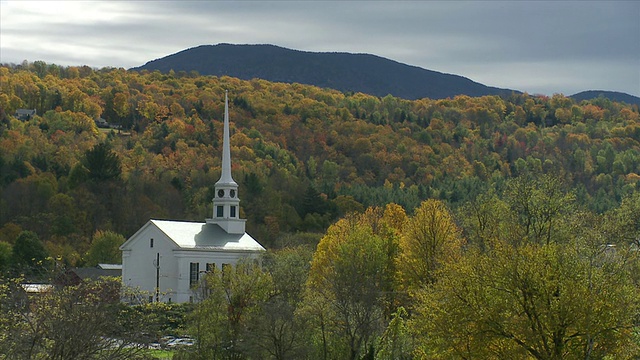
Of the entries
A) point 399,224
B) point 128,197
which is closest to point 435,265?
point 399,224

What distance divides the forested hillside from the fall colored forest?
0.33 meters

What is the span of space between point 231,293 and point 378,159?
118 meters

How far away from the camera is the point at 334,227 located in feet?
265

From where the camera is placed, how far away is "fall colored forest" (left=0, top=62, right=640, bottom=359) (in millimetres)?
40094

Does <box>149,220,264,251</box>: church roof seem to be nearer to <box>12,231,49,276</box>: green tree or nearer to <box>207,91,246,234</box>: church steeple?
<box>207,91,246,234</box>: church steeple

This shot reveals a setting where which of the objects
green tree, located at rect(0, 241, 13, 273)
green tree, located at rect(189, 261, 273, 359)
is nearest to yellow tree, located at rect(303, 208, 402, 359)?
green tree, located at rect(189, 261, 273, 359)

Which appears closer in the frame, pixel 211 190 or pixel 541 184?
pixel 541 184

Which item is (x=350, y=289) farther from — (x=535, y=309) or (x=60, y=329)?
(x=60, y=329)

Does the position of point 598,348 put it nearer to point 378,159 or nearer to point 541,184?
point 541,184

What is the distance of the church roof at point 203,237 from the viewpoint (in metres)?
90.6

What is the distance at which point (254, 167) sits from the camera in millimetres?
152750

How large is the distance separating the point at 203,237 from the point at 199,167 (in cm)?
5670

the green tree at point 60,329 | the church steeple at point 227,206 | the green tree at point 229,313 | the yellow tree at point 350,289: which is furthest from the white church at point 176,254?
the green tree at point 60,329

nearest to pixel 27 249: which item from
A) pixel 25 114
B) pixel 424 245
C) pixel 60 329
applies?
pixel 424 245
